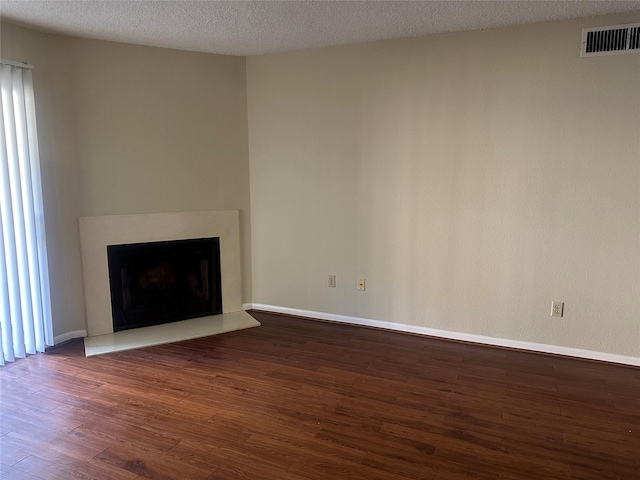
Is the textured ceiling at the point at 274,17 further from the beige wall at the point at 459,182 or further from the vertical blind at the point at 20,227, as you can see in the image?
the vertical blind at the point at 20,227

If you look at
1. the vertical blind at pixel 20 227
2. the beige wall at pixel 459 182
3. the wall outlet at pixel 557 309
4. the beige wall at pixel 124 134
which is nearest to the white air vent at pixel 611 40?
the beige wall at pixel 459 182

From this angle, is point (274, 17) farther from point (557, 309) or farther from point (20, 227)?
point (557, 309)

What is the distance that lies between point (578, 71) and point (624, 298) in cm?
160

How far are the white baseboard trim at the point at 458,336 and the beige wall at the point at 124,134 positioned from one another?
3.57 ft

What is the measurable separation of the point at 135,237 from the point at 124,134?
0.86 metres

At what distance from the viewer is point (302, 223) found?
413cm

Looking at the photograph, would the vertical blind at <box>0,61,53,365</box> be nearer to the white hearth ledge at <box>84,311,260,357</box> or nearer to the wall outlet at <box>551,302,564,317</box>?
the white hearth ledge at <box>84,311,260,357</box>

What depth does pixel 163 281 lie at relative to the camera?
3.99 metres

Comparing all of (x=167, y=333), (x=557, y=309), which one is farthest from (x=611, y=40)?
(x=167, y=333)

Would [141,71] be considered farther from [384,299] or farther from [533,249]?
[533,249]

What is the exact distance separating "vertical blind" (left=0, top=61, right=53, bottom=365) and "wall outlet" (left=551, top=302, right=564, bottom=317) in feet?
12.4

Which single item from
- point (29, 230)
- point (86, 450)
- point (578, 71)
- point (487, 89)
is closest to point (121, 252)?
point (29, 230)

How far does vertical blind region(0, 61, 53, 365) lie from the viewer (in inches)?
121

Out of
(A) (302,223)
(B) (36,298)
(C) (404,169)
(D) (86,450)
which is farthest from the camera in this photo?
(A) (302,223)
